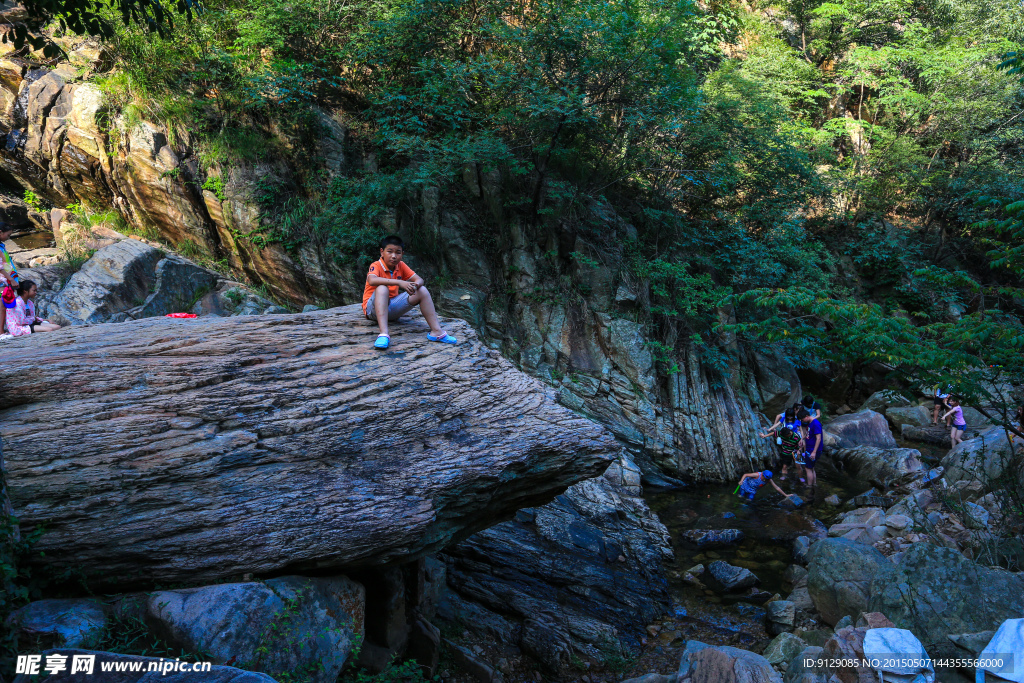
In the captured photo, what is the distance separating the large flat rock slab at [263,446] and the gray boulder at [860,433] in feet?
36.7

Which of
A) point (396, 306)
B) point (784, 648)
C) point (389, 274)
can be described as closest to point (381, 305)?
point (396, 306)

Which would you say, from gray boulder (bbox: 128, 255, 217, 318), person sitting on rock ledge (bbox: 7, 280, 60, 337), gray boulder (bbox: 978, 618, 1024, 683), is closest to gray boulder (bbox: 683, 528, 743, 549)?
gray boulder (bbox: 978, 618, 1024, 683)

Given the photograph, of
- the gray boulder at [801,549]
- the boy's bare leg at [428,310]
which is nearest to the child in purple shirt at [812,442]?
the gray boulder at [801,549]

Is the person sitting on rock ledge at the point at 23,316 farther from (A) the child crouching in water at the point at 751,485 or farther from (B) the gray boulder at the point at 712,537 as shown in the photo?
(A) the child crouching in water at the point at 751,485

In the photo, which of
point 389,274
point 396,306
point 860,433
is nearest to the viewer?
point 389,274

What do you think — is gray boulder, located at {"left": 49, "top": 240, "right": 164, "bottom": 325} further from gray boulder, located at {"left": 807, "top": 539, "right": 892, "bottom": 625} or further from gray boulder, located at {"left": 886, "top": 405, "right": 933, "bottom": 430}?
gray boulder, located at {"left": 886, "top": 405, "right": 933, "bottom": 430}

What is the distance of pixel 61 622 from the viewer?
3934 millimetres

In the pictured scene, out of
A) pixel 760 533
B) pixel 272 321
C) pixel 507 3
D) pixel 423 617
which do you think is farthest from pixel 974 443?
pixel 507 3

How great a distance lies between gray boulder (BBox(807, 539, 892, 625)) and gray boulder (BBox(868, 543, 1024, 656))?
916mm

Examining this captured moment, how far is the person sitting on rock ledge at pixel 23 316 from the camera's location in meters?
8.41

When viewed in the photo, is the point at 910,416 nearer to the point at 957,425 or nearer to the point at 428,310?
the point at 957,425

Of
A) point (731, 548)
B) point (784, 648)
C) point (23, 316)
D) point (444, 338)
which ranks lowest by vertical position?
point (731, 548)

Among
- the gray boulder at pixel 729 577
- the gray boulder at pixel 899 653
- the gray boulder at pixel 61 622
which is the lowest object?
the gray boulder at pixel 729 577

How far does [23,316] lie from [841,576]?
12630mm
